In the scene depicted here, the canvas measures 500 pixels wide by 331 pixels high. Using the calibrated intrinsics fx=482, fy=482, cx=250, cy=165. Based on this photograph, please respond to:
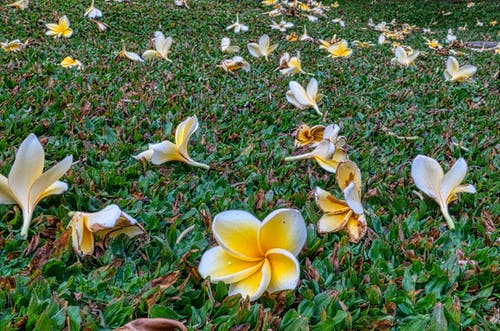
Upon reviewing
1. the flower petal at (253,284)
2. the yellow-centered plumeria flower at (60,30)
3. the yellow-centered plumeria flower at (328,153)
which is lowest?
the yellow-centered plumeria flower at (60,30)

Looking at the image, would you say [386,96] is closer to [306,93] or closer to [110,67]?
[306,93]

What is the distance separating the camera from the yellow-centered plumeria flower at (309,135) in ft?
5.17

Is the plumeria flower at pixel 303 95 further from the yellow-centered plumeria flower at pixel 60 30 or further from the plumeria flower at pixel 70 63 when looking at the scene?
the yellow-centered plumeria flower at pixel 60 30

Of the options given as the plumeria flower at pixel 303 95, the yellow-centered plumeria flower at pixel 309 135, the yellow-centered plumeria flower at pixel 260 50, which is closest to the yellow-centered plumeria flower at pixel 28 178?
the yellow-centered plumeria flower at pixel 309 135

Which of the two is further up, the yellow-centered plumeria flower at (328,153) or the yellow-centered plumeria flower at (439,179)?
the yellow-centered plumeria flower at (439,179)

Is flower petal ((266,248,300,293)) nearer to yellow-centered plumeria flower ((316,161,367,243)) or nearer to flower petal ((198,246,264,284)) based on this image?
flower petal ((198,246,264,284))

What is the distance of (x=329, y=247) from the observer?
111 cm

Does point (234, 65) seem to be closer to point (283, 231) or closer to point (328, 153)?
point (328, 153)

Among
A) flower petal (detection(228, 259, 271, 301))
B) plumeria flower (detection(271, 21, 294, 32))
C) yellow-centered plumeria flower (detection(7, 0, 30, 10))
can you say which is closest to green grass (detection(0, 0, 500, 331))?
flower petal (detection(228, 259, 271, 301))

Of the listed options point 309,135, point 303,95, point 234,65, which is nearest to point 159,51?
point 234,65

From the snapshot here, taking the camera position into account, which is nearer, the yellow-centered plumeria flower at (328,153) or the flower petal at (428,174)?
the flower petal at (428,174)

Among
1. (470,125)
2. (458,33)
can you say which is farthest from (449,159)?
(458,33)

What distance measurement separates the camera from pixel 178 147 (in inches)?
53.4

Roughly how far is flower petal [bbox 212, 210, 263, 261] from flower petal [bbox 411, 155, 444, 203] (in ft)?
1.68
